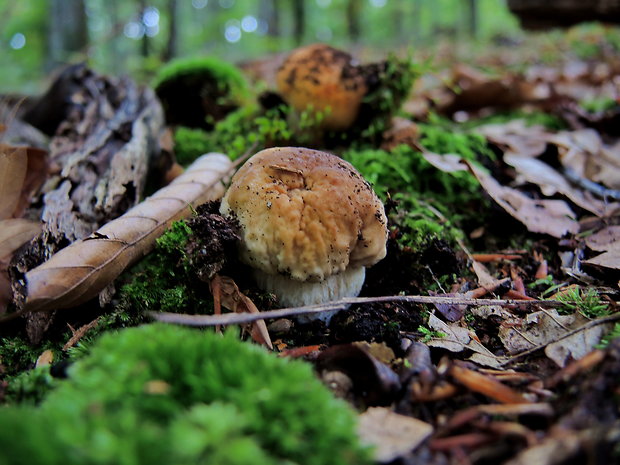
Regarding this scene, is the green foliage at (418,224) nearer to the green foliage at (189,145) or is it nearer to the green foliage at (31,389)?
the green foliage at (189,145)

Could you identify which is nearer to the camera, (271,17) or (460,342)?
(460,342)

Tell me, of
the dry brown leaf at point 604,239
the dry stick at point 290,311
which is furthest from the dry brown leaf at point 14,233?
the dry brown leaf at point 604,239

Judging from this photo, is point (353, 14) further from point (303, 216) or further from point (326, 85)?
point (303, 216)

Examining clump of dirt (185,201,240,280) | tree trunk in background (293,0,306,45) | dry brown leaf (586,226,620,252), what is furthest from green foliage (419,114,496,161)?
tree trunk in background (293,0,306,45)

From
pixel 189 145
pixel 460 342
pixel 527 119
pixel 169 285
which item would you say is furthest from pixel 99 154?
pixel 527 119

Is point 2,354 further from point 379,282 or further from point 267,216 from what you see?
point 379,282

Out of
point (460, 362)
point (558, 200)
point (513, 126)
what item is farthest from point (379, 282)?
point (513, 126)
